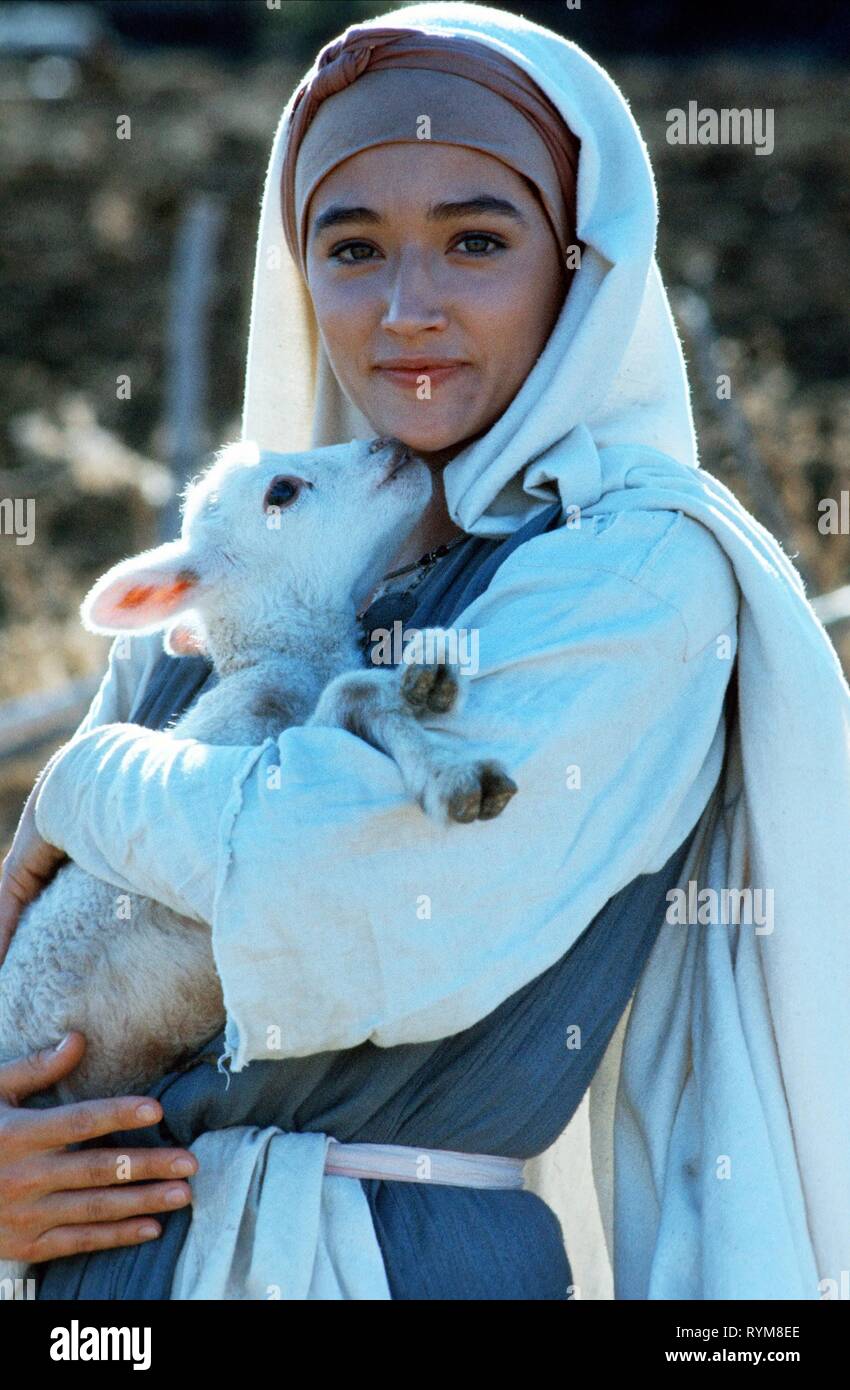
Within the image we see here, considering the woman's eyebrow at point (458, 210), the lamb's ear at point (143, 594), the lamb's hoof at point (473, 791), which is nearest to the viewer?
the lamb's hoof at point (473, 791)

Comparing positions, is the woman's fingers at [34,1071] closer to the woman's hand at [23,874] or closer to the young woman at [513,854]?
the young woman at [513,854]

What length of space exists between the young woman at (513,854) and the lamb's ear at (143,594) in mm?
405

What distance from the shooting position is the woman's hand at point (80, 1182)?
8.34ft

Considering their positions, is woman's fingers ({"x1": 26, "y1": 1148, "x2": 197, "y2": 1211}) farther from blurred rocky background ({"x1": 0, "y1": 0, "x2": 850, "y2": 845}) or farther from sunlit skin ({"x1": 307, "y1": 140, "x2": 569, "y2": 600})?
blurred rocky background ({"x1": 0, "y1": 0, "x2": 850, "y2": 845})

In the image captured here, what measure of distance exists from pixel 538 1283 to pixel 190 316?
19.4ft

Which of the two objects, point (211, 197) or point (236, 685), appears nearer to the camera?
point (236, 685)

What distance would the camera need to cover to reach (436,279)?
9.60 ft

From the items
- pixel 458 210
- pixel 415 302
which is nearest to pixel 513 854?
pixel 415 302

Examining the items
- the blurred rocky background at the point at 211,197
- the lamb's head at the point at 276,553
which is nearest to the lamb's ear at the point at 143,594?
the lamb's head at the point at 276,553

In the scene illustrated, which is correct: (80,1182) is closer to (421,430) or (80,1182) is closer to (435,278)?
(421,430)

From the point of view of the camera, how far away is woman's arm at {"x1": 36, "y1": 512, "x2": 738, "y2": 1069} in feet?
7.84

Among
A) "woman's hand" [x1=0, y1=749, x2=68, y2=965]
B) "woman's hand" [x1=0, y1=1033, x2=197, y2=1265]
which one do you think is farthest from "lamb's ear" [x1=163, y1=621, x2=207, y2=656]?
"woman's hand" [x1=0, y1=1033, x2=197, y2=1265]

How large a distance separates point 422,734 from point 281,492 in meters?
1.09

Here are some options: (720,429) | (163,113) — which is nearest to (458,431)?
(720,429)
